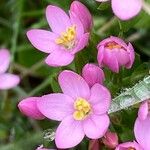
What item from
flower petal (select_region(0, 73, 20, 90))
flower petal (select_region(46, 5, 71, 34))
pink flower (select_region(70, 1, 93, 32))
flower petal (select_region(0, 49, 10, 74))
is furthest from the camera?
flower petal (select_region(0, 49, 10, 74))

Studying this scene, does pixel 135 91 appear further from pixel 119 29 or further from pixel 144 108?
pixel 119 29

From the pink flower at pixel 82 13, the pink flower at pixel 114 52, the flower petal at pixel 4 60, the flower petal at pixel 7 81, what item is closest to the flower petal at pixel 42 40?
the pink flower at pixel 82 13

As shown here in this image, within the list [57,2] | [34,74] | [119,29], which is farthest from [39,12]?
[119,29]

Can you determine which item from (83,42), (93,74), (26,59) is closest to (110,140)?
(93,74)

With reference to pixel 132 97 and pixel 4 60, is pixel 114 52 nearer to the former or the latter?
pixel 132 97

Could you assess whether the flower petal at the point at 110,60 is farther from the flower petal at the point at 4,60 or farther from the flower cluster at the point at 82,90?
the flower petal at the point at 4,60

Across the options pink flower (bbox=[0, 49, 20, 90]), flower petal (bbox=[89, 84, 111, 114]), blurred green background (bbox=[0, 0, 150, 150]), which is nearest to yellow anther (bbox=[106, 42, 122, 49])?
flower petal (bbox=[89, 84, 111, 114])

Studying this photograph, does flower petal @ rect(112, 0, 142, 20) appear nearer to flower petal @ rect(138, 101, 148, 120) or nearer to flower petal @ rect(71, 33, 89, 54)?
flower petal @ rect(71, 33, 89, 54)
